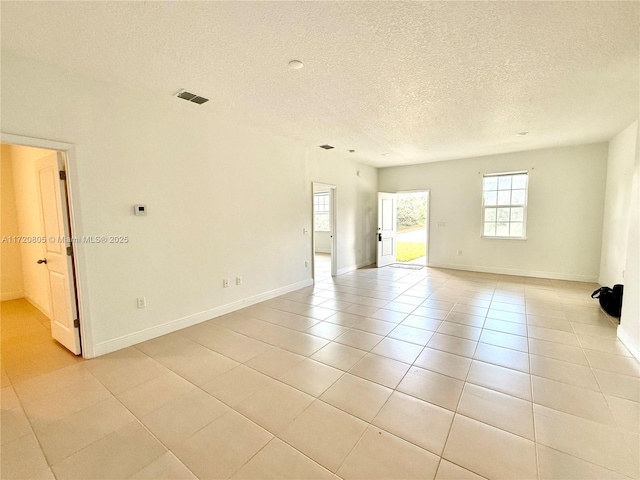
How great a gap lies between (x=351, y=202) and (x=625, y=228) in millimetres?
4729

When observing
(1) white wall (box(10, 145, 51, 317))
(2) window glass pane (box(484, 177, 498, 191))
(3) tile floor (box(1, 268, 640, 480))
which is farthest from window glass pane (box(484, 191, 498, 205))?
(1) white wall (box(10, 145, 51, 317))

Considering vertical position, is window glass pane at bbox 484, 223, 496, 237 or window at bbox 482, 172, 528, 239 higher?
window at bbox 482, 172, 528, 239

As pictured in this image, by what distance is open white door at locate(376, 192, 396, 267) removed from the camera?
734 cm

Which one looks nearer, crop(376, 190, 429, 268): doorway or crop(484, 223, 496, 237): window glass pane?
crop(484, 223, 496, 237): window glass pane

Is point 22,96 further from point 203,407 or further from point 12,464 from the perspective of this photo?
point 203,407

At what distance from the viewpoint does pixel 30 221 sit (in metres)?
4.11

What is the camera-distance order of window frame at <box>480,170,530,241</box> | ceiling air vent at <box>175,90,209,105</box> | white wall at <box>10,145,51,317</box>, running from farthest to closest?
window frame at <box>480,170,530,241</box>, white wall at <box>10,145,51,317</box>, ceiling air vent at <box>175,90,209,105</box>

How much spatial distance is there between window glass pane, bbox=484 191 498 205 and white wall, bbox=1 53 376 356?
4738 mm

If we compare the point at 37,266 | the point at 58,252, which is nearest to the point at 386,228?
the point at 58,252

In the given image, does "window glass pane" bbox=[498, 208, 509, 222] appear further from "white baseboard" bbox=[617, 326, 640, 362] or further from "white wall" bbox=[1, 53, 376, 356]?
"white wall" bbox=[1, 53, 376, 356]

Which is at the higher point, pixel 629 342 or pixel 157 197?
pixel 157 197

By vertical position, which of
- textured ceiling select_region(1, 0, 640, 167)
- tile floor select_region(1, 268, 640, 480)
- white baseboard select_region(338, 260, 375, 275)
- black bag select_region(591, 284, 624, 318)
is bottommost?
tile floor select_region(1, 268, 640, 480)

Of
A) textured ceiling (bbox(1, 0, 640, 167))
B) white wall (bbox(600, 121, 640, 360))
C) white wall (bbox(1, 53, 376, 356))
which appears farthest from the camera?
white wall (bbox(600, 121, 640, 360))

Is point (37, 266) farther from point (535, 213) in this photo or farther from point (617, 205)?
point (617, 205)
